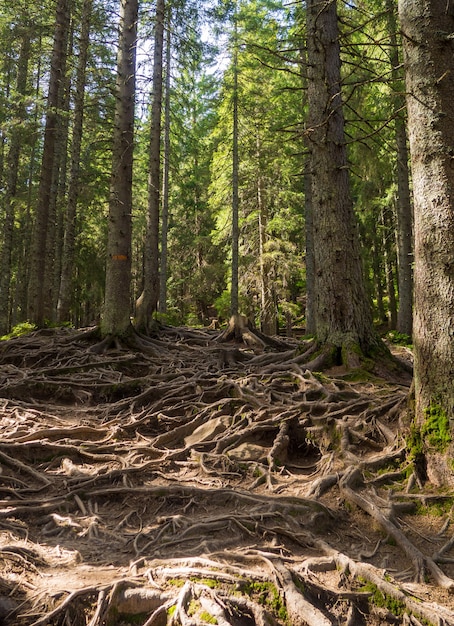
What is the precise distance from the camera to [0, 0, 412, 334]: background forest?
13680mm

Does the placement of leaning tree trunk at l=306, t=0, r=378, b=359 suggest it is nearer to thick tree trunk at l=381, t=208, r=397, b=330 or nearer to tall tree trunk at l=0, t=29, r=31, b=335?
tall tree trunk at l=0, t=29, r=31, b=335

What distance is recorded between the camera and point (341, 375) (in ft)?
22.4

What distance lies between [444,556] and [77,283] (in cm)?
2663

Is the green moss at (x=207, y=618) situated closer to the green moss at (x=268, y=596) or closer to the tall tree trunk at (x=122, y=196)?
the green moss at (x=268, y=596)

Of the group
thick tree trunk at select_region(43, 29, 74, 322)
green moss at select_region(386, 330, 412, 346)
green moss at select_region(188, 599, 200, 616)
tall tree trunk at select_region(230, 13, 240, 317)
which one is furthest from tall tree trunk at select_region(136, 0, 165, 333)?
green moss at select_region(188, 599, 200, 616)

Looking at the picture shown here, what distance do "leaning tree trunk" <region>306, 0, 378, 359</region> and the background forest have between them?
2.43 feet

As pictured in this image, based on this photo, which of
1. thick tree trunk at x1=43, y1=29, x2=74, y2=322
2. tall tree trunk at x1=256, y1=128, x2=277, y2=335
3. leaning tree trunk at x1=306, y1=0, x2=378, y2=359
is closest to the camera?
leaning tree trunk at x1=306, y1=0, x2=378, y2=359

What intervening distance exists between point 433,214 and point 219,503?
3253 mm

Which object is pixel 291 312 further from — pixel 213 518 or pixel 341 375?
pixel 213 518

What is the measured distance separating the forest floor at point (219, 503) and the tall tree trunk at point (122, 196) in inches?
87.4

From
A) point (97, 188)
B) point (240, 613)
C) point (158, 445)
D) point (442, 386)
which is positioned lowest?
point (240, 613)

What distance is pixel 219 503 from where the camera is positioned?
430 cm

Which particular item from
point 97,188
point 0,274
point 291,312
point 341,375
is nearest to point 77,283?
point 0,274

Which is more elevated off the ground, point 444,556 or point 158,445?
point 158,445
